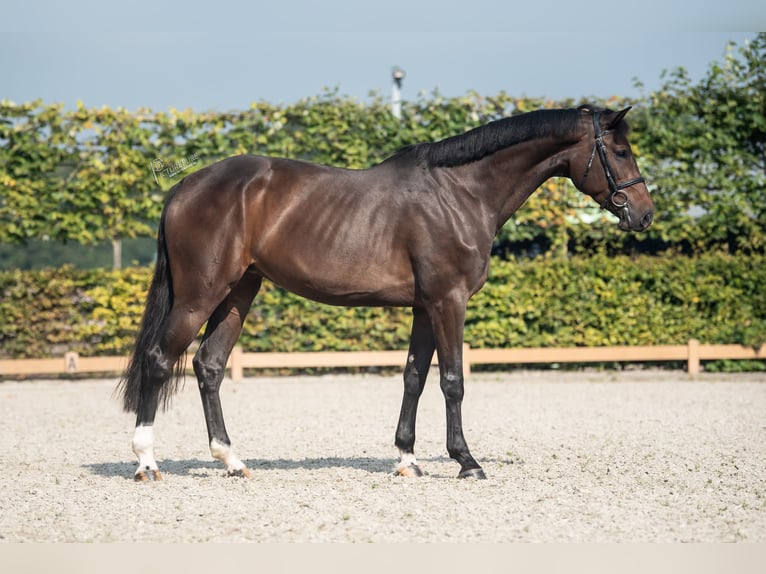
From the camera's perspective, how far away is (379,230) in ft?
20.2

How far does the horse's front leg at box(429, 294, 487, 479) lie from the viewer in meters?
6.00

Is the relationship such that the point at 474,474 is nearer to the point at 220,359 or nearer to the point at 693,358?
the point at 220,359

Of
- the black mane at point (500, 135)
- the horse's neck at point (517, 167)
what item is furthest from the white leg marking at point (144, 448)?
the horse's neck at point (517, 167)

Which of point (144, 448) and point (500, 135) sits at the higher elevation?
point (500, 135)

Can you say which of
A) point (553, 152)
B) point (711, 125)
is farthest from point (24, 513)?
point (711, 125)

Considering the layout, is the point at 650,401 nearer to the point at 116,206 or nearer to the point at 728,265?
the point at 728,265

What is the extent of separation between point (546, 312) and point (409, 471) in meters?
7.28

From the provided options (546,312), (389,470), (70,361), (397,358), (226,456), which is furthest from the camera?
(546,312)

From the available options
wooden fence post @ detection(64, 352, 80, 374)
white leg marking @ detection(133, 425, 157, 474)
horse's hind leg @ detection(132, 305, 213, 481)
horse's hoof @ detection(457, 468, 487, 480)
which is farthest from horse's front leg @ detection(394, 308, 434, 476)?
wooden fence post @ detection(64, 352, 80, 374)

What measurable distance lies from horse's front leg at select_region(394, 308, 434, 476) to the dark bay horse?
0.04 feet

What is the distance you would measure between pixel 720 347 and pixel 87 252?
959 centimetres

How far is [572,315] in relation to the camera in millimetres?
13141

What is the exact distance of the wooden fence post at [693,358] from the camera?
42.2ft

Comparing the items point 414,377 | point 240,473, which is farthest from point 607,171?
point 240,473
